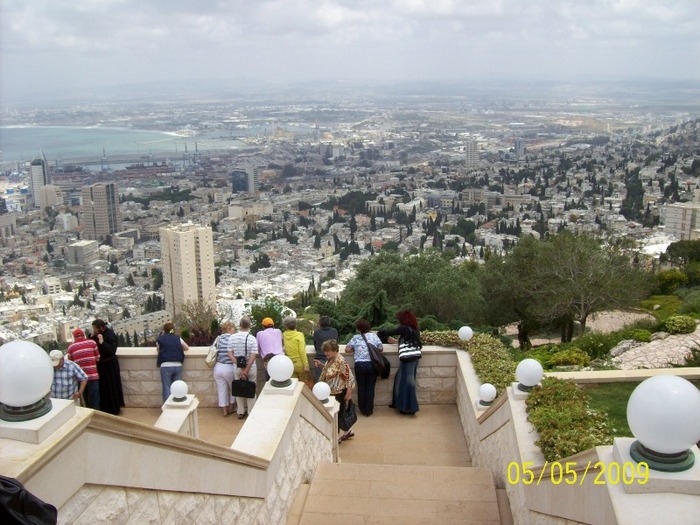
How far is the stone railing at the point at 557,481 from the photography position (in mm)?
1873

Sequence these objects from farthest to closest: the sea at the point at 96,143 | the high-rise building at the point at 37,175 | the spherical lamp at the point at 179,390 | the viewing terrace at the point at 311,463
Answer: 1. the sea at the point at 96,143
2. the high-rise building at the point at 37,175
3. the spherical lamp at the point at 179,390
4. the viewing terrace at the point at 311,463

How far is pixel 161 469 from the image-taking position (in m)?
2.17

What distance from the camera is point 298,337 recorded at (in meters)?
4.88

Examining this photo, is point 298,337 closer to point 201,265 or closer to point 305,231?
point 201,265

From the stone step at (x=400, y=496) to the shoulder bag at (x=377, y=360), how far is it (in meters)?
1.17

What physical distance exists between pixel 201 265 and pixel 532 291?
29103 mm

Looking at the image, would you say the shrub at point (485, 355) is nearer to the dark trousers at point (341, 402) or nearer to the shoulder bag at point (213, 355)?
the dark trousers at point (341, 402)

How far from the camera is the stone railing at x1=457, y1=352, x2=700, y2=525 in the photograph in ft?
6.15

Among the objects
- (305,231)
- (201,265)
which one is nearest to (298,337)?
(201,265)

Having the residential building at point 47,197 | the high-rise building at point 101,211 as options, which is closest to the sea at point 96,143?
the residential building at point 47,197

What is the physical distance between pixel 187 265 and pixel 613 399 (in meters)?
36.8

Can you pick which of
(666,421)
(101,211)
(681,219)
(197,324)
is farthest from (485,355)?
(101,211)

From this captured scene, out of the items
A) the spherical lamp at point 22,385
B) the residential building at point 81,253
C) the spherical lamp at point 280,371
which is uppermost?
the spherical lamp at point 22,385

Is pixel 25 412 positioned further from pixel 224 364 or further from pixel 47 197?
pixel 47 197
